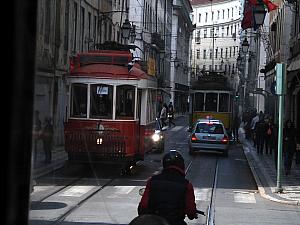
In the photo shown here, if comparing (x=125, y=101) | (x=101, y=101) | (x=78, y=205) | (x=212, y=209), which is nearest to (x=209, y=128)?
(x=125, y=101)

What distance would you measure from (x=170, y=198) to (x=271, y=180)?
39.5 feet

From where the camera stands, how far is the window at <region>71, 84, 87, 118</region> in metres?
16.5

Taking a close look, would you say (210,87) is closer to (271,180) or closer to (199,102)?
(199,102)

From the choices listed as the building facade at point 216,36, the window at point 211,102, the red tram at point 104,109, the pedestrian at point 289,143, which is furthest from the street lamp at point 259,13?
the building facade at point 216,36

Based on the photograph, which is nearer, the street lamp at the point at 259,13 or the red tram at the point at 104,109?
the red tram at the point at 104,109

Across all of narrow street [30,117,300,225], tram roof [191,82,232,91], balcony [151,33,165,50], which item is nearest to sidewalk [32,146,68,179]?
narrow street [30,117,300,225]

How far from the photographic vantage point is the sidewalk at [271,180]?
1318cm

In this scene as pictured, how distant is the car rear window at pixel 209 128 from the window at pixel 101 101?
9713mm

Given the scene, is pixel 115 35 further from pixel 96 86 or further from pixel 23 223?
pixel 23 223

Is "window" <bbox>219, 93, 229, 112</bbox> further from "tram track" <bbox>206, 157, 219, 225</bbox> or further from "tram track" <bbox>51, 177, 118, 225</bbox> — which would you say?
"tram track" <bbox>51, 177, 118, 225</bbox>

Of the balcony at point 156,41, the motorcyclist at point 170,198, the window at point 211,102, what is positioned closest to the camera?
the motorcyclist at point 170,198

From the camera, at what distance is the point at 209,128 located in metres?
25.7

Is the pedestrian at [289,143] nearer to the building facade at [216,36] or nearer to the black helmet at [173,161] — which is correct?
the black helmet at [173,161]

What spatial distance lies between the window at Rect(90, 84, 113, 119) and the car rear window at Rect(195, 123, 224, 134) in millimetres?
9713
